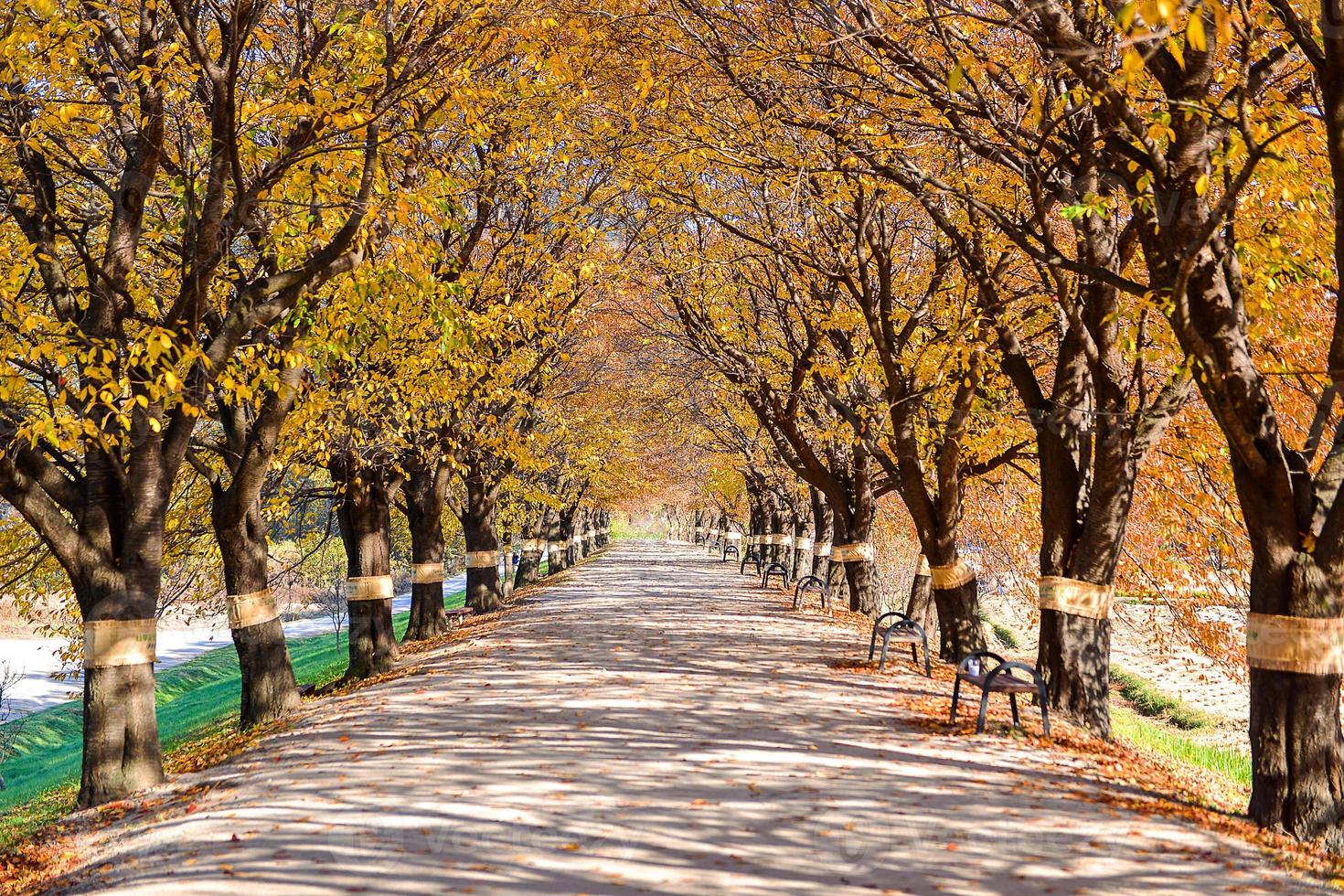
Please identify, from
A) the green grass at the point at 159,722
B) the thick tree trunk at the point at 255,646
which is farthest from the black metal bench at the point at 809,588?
the thick tree trunk at the point at 255,646

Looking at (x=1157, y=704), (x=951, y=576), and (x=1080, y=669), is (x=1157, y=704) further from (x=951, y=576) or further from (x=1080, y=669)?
(x=1080, y=669)

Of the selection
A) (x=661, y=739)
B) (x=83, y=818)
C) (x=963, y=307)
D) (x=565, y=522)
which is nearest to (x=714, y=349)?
(x=963, y=307)

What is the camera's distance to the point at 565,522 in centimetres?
4531

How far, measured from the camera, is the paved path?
5320 millimetres

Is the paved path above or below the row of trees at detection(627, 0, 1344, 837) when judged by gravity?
below

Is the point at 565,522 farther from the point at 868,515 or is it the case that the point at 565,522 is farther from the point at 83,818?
the point at 83,818

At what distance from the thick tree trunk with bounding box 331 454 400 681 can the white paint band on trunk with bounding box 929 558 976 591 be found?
320 inches

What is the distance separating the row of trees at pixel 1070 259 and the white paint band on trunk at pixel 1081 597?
0.06 feet

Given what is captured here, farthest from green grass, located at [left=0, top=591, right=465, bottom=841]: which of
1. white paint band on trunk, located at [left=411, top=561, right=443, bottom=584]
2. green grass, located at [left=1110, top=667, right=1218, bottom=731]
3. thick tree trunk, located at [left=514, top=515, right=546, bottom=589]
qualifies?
green grass, located at [left=1110, top=667, right=1218, bottom=731]

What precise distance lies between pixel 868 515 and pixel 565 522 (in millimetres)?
26675

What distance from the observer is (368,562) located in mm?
15766

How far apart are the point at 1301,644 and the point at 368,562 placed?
1266 cm

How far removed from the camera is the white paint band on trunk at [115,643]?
824 cm

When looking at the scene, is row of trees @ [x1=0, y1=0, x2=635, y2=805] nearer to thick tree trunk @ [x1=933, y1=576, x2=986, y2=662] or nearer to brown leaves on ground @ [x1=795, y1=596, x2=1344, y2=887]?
brown leaves on ground @ [x1=795, y1=596, x2=1344, y2=887]
